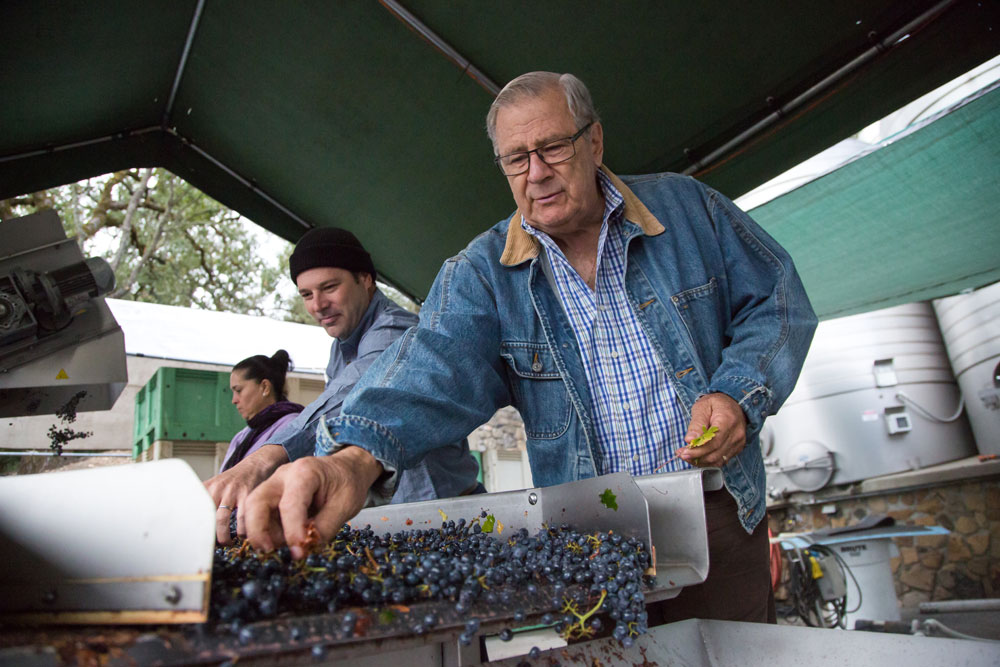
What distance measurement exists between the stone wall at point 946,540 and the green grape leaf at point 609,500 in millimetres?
6236

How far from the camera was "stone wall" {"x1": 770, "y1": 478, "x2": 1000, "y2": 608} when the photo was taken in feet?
20.5

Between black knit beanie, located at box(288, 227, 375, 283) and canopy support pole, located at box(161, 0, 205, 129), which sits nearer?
black knit beanie, located at box(288, 227, 375, 283)

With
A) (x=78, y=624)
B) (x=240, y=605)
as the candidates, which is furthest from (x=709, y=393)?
(x=78, y=624)

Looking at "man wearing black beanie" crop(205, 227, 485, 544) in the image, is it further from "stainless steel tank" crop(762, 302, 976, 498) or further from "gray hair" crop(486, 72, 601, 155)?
"stainless steel tank" crop(762, 302, 976, 498)

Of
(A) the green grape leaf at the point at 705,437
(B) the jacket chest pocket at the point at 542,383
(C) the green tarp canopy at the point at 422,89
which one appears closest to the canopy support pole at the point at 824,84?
(C) the green tarp canopy at the point at 422,89

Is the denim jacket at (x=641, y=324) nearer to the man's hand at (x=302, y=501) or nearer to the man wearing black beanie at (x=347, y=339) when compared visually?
the man's hand at (x=302, y=501)

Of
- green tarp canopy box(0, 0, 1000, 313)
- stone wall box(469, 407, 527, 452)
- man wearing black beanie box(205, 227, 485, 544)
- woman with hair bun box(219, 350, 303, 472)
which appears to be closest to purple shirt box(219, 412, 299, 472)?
woman with hair bun box(219, 350, 303, 472)

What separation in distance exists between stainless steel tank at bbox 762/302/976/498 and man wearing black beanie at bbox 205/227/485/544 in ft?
18.9

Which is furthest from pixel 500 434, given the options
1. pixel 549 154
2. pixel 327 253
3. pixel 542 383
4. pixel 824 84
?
pixel 549 154

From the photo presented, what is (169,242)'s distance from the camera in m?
14.0

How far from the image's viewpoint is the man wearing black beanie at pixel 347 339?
77.9 inches

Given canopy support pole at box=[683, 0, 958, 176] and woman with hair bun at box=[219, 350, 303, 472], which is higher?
canopy support pole at box=[683, 0, 958, 176]

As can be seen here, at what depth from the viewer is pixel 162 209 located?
13.3 metres

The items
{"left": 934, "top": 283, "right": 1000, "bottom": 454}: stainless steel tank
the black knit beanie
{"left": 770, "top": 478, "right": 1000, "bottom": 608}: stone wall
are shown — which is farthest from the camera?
{"left": 934, "top": 283, "right": 1000, "bottom": 454}: stainless steel tank
